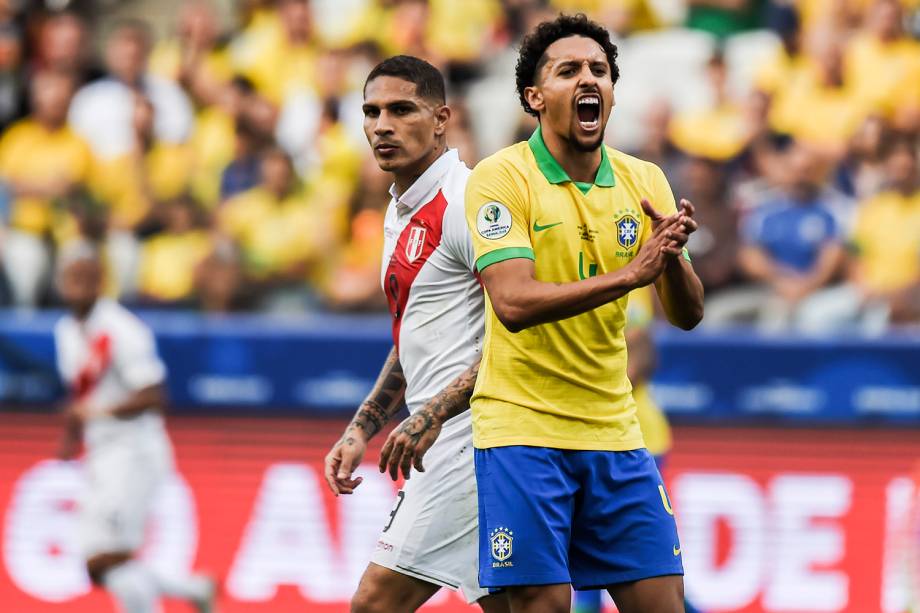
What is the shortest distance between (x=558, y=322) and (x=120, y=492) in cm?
488

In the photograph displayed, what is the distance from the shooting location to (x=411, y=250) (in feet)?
19.0

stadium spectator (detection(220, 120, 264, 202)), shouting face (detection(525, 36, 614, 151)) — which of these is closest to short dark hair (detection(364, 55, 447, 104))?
shouting face (detection(525, 36, 614, 151))

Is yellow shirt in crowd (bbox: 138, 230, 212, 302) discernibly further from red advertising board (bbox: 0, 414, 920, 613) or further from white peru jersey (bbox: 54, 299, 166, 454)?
white peru jersey (bbox: 54, 299, 166, 454)

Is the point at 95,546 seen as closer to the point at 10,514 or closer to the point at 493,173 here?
the point at 10,514

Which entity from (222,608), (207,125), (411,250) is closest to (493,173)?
(411,250)

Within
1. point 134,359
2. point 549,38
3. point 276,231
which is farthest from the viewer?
point 276,231

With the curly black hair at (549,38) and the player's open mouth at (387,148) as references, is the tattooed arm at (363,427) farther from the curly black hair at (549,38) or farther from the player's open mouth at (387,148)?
the curly black hair at (549,38)

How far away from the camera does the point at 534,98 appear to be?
530 cm

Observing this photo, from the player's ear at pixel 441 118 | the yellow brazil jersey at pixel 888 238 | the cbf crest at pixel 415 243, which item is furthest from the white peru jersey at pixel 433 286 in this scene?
the yellow brazil jersey at pixel 888 238

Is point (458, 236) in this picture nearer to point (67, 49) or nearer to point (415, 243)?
point (415, 243)

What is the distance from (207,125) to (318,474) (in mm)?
4022

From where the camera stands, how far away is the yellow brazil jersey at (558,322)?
5160mm

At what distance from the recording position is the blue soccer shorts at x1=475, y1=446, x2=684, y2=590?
5117mm

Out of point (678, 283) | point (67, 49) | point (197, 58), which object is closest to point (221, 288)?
point (197, 58)
